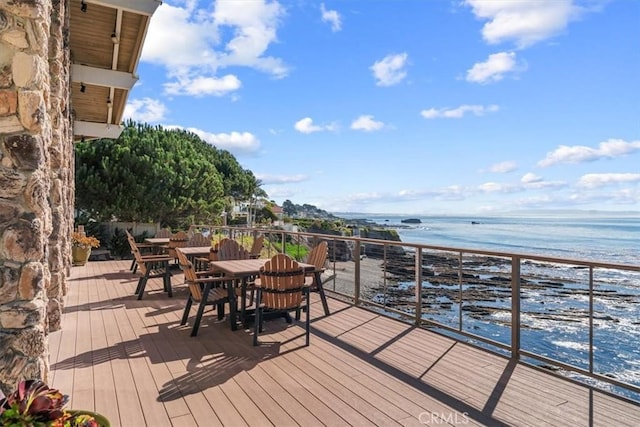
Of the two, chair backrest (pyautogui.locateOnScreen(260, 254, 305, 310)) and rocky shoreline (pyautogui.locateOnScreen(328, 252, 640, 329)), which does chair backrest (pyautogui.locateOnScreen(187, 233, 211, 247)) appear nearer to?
rocky shoreline (pyautogui.locateOnScreen(328, 252, 640, 329))

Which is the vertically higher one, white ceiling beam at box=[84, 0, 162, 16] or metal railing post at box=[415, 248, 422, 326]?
white ceiling beam at box=[84, 0, 162, 16]

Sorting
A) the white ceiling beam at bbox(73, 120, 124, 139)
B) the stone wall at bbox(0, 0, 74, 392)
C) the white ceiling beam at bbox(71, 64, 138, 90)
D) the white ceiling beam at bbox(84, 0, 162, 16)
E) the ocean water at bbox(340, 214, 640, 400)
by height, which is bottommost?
the ocean water at bbox(340, 214, 640, 400)

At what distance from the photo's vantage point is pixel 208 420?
8.01ft

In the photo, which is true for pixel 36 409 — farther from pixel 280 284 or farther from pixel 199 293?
pixel 199 293

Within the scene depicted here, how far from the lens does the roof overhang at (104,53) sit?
5.16m

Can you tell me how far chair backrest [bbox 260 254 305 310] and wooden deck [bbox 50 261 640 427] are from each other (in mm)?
398

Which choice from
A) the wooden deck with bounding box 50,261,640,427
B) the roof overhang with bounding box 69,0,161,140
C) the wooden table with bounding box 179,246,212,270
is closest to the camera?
the wooden deck with bounding box 50,261,640,427

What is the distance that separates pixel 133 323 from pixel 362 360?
280cm

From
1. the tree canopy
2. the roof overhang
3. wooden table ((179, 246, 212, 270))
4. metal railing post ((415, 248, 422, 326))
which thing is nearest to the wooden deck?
metal railing post ((415, 248, 422, 326))

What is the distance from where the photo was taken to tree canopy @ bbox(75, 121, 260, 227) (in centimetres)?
1394

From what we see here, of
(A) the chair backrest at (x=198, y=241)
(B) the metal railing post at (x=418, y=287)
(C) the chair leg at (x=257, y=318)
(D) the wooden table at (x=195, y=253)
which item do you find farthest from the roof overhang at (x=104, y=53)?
(B) the metal railing post at (x=418, y=287)

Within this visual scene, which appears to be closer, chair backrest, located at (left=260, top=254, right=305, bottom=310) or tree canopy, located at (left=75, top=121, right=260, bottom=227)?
chair backrest, located at (left=260, top=254, right=305, bottom=310)

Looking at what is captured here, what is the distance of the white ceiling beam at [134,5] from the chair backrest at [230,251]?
9.99 ft

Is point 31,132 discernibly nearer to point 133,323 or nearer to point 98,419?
point 98,419
